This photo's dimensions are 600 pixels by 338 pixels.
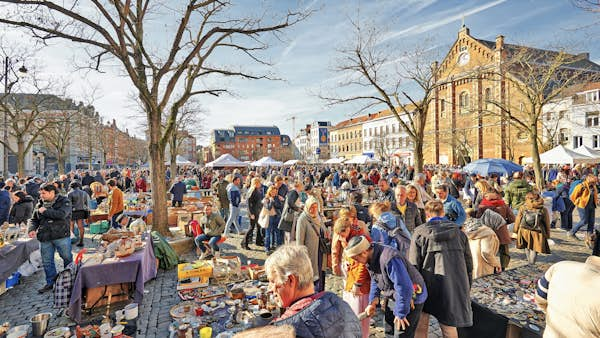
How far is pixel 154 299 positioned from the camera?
529cm

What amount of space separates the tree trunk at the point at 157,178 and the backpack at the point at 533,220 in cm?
855

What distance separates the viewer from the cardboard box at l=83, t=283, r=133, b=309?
487cm

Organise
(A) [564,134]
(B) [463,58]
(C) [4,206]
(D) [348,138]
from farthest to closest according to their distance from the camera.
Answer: (D) [348,138] < (B) [463,58] < (A) [564,134] < (C) [4,206]

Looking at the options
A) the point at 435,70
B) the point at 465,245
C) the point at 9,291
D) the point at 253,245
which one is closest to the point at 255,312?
the point at 465,245

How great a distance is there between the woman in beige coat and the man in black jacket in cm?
700

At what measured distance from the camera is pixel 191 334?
4.00 metres

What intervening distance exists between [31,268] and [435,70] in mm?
16343

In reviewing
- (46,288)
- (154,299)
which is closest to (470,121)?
(154,299)

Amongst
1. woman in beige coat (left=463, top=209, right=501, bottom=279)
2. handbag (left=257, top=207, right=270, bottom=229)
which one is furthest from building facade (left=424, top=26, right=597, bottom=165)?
woman in beige coat (left=463, top=209, right=501, bottom=279)

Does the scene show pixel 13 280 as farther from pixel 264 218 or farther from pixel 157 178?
pixel 264 218

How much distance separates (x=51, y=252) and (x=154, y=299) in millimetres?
2200

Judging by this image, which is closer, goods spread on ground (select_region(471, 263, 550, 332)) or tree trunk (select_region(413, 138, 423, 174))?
goods spread on ground (select_region(471, 263, 550, 332))

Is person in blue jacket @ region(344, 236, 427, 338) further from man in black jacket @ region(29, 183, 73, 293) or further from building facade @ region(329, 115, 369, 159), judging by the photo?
building facade @ region(329, 115, 369, 159)

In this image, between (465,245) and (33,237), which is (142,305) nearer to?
(33,237)
